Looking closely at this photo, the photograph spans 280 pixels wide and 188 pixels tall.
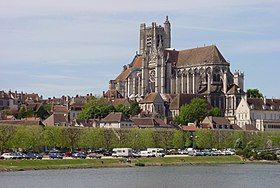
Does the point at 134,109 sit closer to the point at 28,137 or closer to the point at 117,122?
the point at 117,122

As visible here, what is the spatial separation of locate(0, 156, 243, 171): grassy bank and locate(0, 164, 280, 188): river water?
2756 millimetres

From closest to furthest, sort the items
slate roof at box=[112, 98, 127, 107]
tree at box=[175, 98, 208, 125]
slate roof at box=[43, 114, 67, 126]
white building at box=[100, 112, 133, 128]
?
white building at box=[100, 112, 133, 128]
slate roof at box=[43, 114, 67, 126]
tree at box=[175, 98, 208, 125]
slate roof at box=[112, 98, 127, 107]

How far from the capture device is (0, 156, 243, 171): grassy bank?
299 ft

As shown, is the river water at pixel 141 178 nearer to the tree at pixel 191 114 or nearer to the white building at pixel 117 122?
the white building at pixel 117 122

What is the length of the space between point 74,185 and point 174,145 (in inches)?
2602

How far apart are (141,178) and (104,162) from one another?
20.2 meters

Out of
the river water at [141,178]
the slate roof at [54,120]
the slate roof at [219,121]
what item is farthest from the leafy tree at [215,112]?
the river water at [141,178]

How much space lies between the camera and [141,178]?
262 ft

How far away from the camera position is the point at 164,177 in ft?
269

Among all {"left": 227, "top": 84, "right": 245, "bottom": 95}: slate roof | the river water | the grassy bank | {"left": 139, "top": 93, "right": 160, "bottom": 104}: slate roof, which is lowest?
the river water

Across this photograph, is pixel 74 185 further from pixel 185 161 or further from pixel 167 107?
pixel 167 107

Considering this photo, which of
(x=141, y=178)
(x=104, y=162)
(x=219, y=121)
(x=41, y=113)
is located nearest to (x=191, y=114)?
(x=219, y=121)

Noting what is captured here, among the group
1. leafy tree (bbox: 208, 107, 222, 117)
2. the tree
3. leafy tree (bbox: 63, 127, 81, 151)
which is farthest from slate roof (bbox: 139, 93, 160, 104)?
leafy tree (bbox: 63, 127, 81, 151)

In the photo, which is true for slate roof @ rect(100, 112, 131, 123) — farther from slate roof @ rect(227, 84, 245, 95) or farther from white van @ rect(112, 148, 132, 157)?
slate roof @ rect(227, 84, 245, 95)
